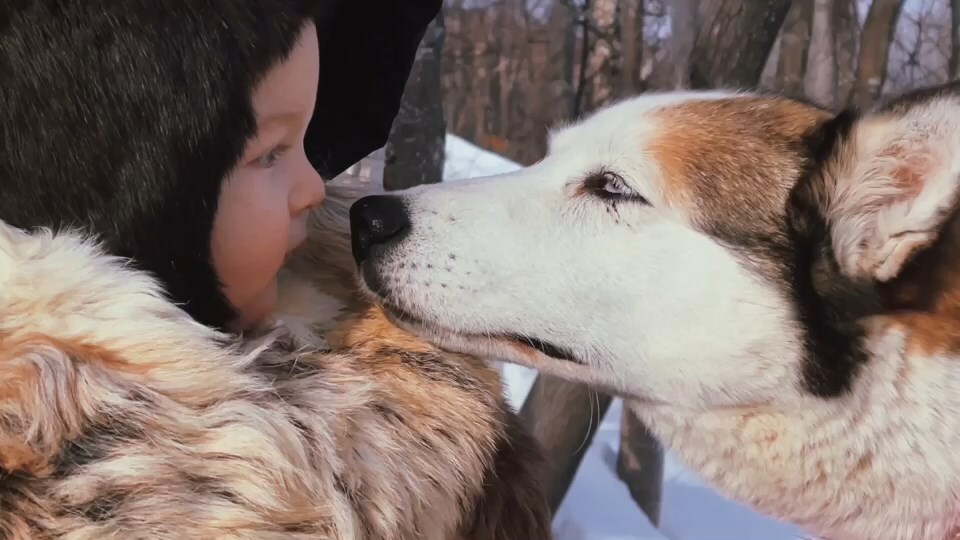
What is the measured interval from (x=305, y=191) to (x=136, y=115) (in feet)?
0.87

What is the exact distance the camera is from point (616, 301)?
3.85ft

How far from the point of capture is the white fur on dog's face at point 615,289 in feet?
3.75

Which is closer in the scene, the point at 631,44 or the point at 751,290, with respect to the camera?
the point at 751,290

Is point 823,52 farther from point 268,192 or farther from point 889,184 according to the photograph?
point 268,192

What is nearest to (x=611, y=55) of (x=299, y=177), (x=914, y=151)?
(x=914, y=151)

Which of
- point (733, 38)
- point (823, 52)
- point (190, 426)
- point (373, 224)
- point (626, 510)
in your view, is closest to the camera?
point (190, 426)

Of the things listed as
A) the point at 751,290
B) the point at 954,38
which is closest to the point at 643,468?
the point at 954,38

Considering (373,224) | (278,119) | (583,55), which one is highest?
(278,119)

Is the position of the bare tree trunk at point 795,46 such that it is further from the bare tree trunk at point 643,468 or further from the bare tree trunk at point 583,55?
the bare tree trunk at point 643,468

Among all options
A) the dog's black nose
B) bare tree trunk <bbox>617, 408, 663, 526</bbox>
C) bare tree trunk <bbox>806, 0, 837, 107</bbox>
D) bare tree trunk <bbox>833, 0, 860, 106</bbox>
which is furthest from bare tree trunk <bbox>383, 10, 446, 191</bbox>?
bare tree trunk <bbox>833, 0, 860, 106</bbox>

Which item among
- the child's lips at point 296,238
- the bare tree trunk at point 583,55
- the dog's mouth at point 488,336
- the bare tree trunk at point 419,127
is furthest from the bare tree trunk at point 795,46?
the child's lips at point 296,238

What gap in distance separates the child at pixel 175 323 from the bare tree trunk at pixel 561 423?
1.69 m

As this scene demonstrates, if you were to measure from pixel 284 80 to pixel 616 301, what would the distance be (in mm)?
540

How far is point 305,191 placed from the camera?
1.01 metres
